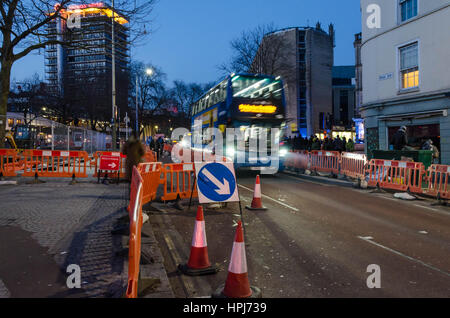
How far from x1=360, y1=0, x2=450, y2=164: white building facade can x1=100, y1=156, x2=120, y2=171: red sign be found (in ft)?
47.8

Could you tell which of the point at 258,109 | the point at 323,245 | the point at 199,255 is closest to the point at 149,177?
the point at 199,255

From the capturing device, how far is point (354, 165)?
47.1 feet

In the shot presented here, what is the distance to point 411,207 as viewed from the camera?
931 cm

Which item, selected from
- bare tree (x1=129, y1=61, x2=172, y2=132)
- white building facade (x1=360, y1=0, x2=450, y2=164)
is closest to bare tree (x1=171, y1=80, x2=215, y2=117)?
bare tree (x1=129, y1=61, x2=172, y2=132)

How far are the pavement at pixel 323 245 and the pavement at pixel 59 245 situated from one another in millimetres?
793

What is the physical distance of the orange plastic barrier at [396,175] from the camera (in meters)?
11.0

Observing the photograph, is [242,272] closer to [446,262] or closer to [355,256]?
[355,256]

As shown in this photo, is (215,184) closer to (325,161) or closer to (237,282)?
(237,282)

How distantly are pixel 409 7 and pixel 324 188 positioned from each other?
12418mm

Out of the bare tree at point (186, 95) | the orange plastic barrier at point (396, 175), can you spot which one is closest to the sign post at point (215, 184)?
the orange plastic barrier at point (396, 175)

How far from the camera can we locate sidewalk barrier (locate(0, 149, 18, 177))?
42.3 feet

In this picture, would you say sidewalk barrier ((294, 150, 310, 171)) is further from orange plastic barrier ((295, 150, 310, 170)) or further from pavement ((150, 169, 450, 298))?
pavement ((150, 169, 450, 298))

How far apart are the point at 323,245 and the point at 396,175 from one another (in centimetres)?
728

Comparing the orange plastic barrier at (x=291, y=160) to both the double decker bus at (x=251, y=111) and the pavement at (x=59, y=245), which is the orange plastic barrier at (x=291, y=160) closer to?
the double decker bus at (x=251, y=111)
